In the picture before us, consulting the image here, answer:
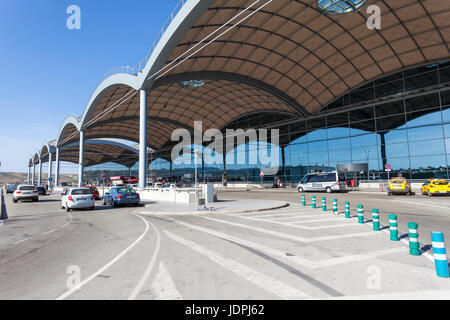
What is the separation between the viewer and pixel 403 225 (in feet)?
29.8

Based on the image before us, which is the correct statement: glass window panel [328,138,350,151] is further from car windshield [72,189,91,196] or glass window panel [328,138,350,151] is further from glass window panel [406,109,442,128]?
car windshield [72,189,91,196]

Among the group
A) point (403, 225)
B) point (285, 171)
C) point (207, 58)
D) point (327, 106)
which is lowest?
point (403, 225)

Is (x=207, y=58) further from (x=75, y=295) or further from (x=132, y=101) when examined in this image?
(x=75, y=295)

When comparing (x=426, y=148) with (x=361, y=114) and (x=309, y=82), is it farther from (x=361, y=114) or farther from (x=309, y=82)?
(x=309, y=82)

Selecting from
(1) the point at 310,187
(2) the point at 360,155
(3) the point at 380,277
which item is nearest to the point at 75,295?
(3) the point at 380,277

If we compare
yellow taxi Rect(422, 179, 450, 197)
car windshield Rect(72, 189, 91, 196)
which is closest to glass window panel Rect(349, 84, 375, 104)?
yellow taxi Rect(422, 179, 450, 197)

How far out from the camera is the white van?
28.8 metres

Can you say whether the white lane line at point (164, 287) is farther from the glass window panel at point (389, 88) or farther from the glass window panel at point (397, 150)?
the glass window panel at point (389, 88)

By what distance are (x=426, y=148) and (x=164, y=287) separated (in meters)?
34.8

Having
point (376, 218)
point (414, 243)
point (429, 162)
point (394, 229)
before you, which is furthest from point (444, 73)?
point (414, 243)

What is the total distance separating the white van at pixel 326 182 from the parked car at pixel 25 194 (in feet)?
98.2

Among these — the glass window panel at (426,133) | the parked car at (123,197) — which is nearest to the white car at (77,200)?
the parked car at (123,197)

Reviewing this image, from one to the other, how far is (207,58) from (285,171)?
23.4 m

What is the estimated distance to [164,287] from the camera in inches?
156
